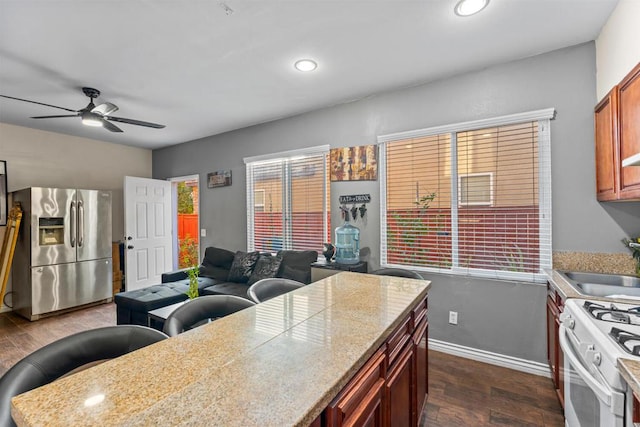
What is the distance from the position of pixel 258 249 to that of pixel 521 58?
386 centimetres

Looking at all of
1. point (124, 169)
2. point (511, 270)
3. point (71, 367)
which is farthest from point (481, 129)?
point (124, 169)

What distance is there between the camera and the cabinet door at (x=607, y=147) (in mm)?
1988

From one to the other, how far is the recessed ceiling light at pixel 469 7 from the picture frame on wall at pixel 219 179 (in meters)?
3.81

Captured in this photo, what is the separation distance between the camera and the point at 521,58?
262 centimetres

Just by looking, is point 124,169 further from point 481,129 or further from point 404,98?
point 481,129

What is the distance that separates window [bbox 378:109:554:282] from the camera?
2598 mm

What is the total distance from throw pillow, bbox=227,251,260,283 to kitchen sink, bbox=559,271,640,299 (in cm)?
327

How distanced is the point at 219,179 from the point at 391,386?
4390 millimetres

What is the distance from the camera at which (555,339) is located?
6.98 ft

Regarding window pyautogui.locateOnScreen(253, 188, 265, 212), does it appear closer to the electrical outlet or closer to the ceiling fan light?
the ceiling fan light

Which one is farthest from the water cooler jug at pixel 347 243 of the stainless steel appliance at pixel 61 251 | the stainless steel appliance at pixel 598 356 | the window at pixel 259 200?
the stainless steel appliance at pixel 61 251

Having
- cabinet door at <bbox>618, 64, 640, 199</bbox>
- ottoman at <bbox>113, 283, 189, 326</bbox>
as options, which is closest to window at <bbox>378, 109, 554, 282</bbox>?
cabinet door at <bbox>618, 64, 640, 199</bbox>

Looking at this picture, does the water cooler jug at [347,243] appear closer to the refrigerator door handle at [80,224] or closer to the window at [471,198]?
the window at [471,198]

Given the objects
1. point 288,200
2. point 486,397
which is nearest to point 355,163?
point 288,200
